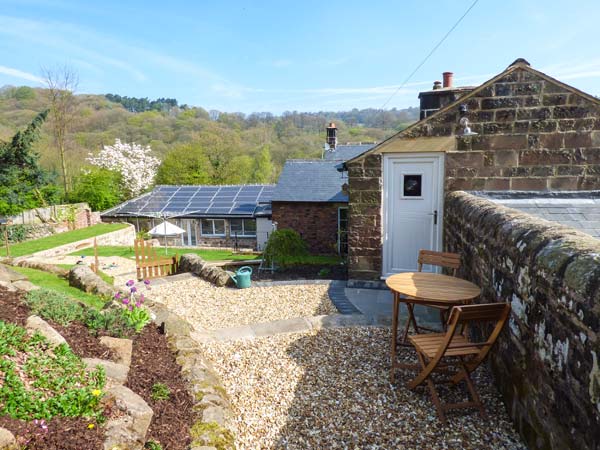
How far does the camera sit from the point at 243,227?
22344 millimetres

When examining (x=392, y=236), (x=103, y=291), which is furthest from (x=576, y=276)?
(x=103, y=291)

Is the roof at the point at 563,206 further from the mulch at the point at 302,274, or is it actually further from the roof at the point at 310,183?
the roof at the point at 310,183

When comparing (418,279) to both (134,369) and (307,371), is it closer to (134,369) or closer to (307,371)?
(307,371)

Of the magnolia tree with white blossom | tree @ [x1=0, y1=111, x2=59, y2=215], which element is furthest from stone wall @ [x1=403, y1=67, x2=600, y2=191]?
the magnolia tree with white blossom

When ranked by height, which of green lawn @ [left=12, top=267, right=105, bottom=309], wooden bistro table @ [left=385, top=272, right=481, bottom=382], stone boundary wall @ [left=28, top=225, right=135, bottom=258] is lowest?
stone boundary wall @ [left=28, top=225, right=135, bottom=258]

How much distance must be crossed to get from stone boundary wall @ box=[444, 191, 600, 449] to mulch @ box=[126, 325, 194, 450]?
2.36m

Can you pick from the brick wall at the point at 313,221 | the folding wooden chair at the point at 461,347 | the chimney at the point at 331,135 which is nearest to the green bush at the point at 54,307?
the folding wooden chair at the point at 461,347

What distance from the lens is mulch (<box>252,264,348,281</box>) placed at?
915 cm

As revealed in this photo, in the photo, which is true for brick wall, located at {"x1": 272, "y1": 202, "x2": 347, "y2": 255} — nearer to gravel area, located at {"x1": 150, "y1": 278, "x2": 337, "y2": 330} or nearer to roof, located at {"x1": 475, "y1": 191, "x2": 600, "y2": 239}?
Result: gravel area, located at {"x1": 150, "y1": 278, "x2": 337, "y2": 330}

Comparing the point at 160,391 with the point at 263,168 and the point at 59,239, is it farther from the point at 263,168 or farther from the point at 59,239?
the point at 263,168

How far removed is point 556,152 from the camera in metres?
6.60

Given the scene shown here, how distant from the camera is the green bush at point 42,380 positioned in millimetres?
2406

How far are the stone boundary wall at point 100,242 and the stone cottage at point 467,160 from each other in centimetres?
1412

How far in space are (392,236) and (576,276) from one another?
551 cm
